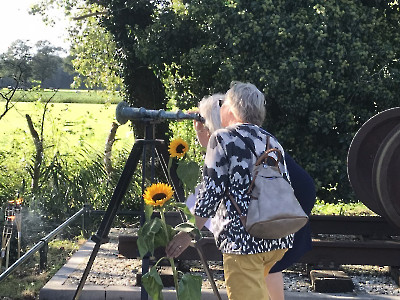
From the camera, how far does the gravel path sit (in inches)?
223

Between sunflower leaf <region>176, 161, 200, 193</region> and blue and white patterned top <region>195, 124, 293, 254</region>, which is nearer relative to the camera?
blue and white patterned top <region>195, 124, 293, 254</region>

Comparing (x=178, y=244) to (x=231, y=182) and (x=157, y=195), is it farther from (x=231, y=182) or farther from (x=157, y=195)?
(x=231, y=182)

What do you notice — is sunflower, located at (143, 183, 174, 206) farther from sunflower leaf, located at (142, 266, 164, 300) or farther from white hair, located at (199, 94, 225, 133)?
white hair, located at (199, 94, 225, 133)

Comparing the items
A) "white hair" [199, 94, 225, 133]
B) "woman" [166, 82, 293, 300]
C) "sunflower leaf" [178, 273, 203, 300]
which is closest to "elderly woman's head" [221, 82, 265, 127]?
"woman" [166, 82, 293, 300]

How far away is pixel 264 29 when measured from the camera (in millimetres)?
9773

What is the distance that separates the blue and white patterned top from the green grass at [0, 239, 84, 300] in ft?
9.41

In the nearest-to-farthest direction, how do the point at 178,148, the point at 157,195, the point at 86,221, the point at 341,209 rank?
the point at 157,195
the point at 178,148
the point at 86,221
the point at 341,209

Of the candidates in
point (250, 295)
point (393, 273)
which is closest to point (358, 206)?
point (393, 273)

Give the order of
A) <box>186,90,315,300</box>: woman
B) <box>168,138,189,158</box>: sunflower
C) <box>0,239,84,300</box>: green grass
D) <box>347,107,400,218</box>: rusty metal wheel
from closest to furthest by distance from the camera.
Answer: <box>186,90,315,300</box>: woman
<box>168,138,189,158</box>: sunflower
<box>0,239,84,300</box>: green grass
<box>347,107,400,218</box>: rusty metal wheel

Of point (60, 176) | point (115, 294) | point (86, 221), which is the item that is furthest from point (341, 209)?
point (115, 294)

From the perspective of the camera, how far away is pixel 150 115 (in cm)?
405

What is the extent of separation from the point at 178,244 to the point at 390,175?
9.48 feet

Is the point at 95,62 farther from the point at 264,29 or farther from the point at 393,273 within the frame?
the point at 393,273

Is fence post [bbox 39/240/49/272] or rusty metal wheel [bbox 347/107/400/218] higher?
rusty metal wheel [bbox 347/107/400/218]
